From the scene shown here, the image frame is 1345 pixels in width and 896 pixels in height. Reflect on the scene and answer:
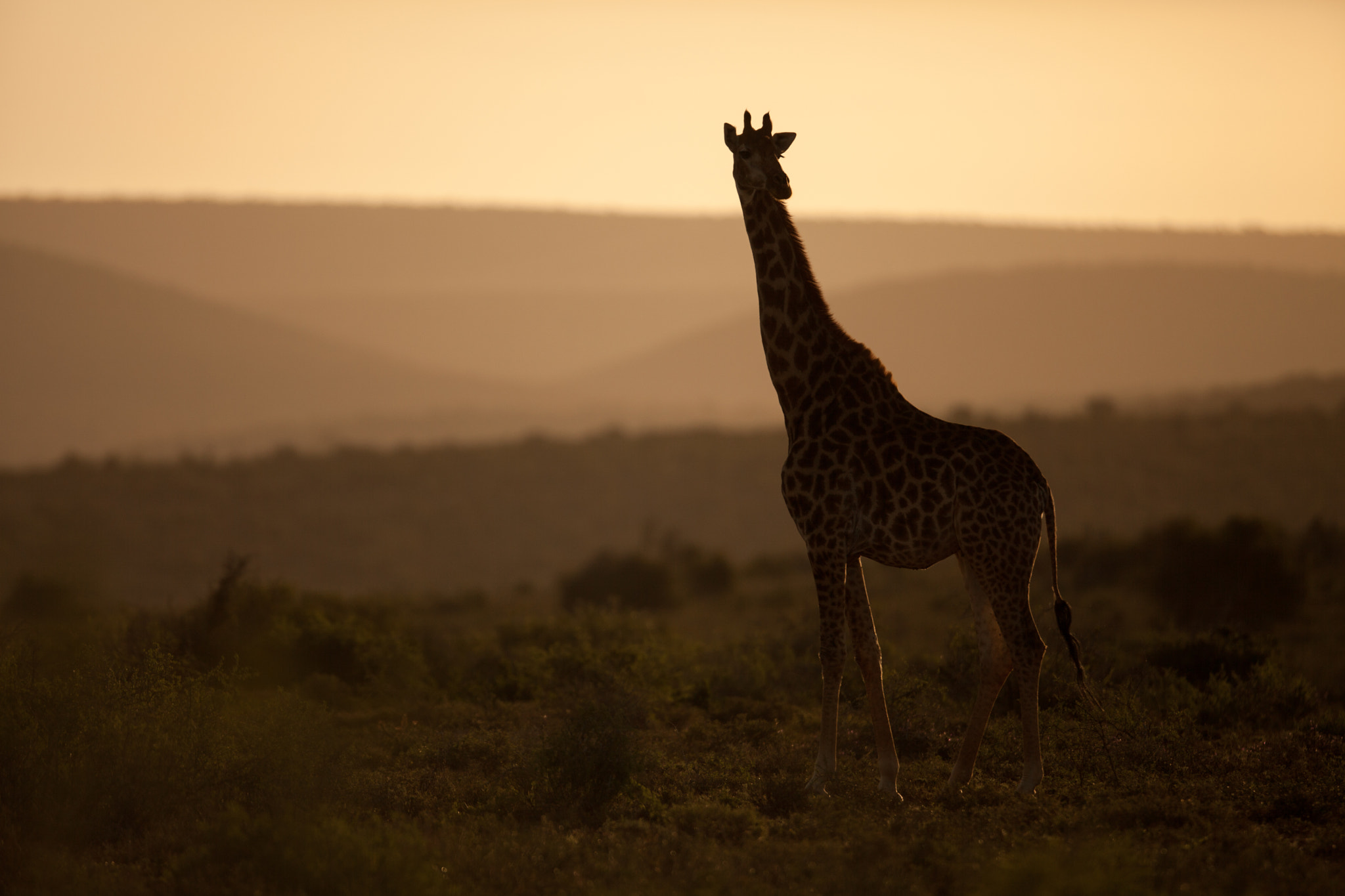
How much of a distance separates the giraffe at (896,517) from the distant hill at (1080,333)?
255 ft

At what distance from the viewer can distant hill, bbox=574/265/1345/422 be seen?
9594 centimetres

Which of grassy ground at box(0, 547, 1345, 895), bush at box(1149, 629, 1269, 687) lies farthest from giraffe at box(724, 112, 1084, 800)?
bush at box(1149, 629, 1269, 687)

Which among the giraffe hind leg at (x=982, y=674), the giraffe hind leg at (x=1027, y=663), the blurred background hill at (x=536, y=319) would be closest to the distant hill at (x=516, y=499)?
the giraffe hind leg at (x=982, y=674)

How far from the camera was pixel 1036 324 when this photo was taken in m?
108

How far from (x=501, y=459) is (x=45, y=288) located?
224ft

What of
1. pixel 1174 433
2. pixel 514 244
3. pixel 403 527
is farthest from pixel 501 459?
pixel 514 244

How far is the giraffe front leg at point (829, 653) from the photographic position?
25.5ft

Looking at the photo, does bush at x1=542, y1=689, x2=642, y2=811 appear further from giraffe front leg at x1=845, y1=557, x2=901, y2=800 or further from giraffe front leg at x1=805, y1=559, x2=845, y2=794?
giraffe front leg at x1=845, y1=557, x2=901, y2=800

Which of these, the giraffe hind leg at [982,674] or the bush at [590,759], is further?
the bush at [590,759]

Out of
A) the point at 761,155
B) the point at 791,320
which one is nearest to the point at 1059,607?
the point at 791,320

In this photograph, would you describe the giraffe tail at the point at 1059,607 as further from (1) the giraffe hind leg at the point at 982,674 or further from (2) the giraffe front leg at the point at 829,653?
(2) the giraffe front leg at the point at 829,653

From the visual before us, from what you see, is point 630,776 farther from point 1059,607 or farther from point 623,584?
point 623,584

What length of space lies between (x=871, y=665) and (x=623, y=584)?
1693cm

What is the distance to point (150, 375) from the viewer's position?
323ft
